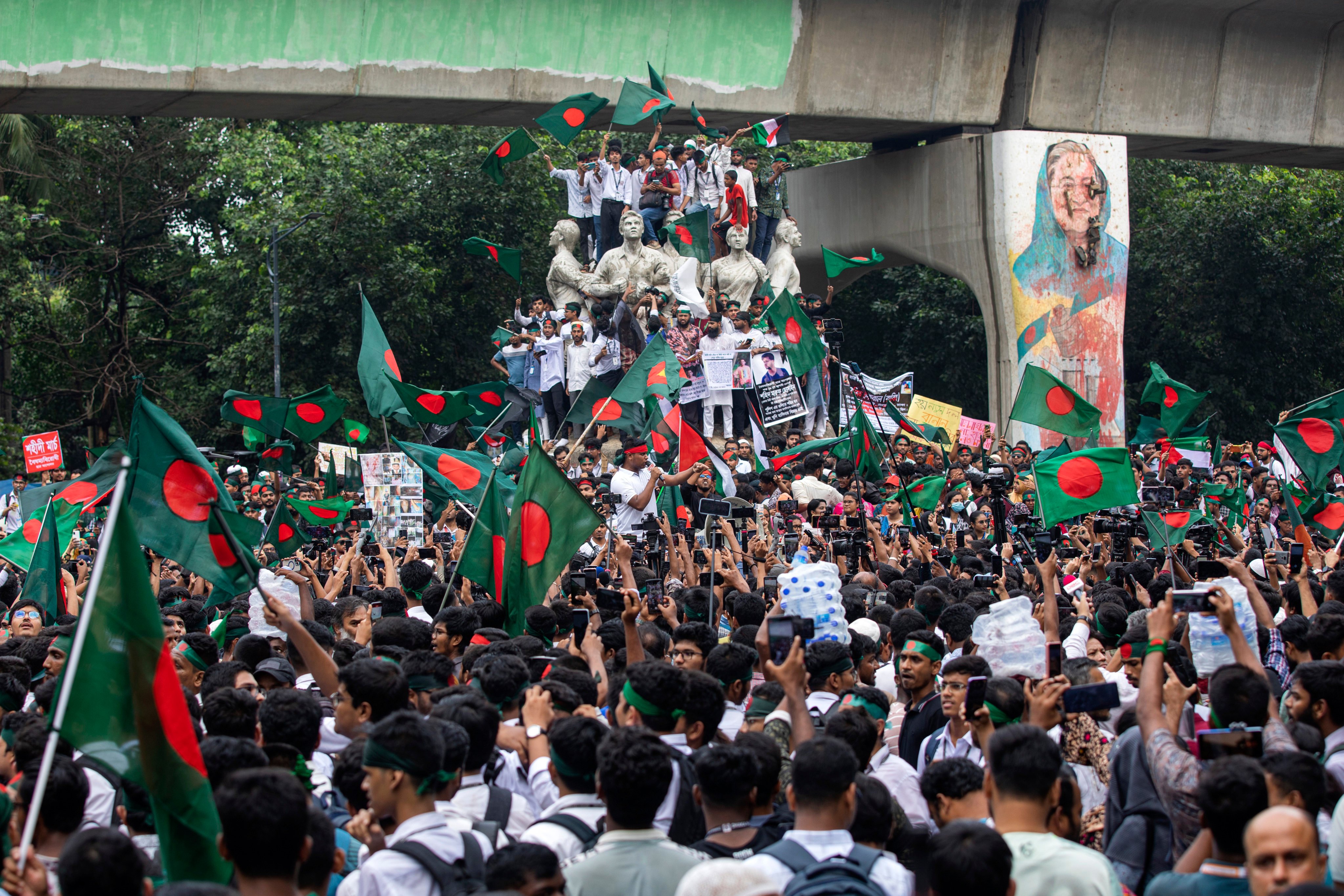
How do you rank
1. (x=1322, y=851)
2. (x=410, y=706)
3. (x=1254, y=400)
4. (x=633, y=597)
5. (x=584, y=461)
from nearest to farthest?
(x=1322, y=851) → (x=410, y=706) → (x=633, y=597) → (x=584, y=461) → (x=1254, y=400)

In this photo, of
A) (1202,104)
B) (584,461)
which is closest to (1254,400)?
(1202,104)

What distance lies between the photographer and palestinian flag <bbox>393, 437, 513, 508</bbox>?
1009 cm

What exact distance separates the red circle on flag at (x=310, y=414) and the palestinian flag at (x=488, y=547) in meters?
5.70

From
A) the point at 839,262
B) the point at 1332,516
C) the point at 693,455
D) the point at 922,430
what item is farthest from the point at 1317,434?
the point at 839,262

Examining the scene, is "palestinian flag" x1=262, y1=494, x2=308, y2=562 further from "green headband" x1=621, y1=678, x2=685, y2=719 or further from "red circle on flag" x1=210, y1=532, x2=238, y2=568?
"green headband" x1=621, y1=678, x2=685, y2=719

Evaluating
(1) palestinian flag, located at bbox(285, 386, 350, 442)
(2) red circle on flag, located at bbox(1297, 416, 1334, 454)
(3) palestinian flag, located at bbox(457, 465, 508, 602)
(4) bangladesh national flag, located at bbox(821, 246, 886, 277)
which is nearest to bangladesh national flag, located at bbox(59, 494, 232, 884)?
(3) palestinian flag, located at bbox(457, 465, 508, 602)

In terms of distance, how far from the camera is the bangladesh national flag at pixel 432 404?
41.3 ft

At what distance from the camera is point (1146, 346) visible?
36.4 meters

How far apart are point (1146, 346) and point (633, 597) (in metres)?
32.5

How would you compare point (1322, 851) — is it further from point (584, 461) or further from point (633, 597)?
point (584, 461)

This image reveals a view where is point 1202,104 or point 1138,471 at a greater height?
point 1202,104

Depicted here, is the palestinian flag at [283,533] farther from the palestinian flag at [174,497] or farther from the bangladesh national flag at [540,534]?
the bangladesh national flag at [540,534]

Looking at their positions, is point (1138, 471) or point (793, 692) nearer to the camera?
point (793, 692)

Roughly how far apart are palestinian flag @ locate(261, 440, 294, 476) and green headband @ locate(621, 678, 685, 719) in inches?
334
